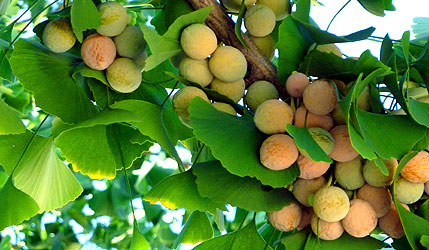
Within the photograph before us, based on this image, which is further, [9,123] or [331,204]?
[9,123]

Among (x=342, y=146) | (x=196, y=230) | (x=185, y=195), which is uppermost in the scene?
(x=342, y=146)

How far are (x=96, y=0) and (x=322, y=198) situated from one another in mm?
335

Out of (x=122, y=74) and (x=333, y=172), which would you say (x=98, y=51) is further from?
(x=333, y=172)

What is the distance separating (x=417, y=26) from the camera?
0.81 meters

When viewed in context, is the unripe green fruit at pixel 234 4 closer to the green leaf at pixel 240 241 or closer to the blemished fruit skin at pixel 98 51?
the blemished fruit skin at pixel 98 51

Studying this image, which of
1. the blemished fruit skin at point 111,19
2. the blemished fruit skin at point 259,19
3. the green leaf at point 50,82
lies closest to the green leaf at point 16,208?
the green leaf at point 50,82

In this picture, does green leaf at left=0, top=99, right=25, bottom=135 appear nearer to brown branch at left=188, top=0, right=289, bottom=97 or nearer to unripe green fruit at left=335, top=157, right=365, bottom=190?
brown branch at left=188, top=0, right=289, bottom=97

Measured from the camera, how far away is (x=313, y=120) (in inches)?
22.3

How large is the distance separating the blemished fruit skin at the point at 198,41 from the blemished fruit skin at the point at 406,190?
8.6 inches

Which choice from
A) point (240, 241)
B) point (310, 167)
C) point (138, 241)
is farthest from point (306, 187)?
point (138, 241)

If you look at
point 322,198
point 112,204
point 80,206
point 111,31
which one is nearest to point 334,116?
point 322,198

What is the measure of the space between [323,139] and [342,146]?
23 mm

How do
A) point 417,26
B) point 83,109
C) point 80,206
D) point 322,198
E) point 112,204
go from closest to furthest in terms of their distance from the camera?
point 322,198
point 83,109
point 417,26
point 112,204
point 80,206

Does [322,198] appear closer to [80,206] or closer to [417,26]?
[417,26]
